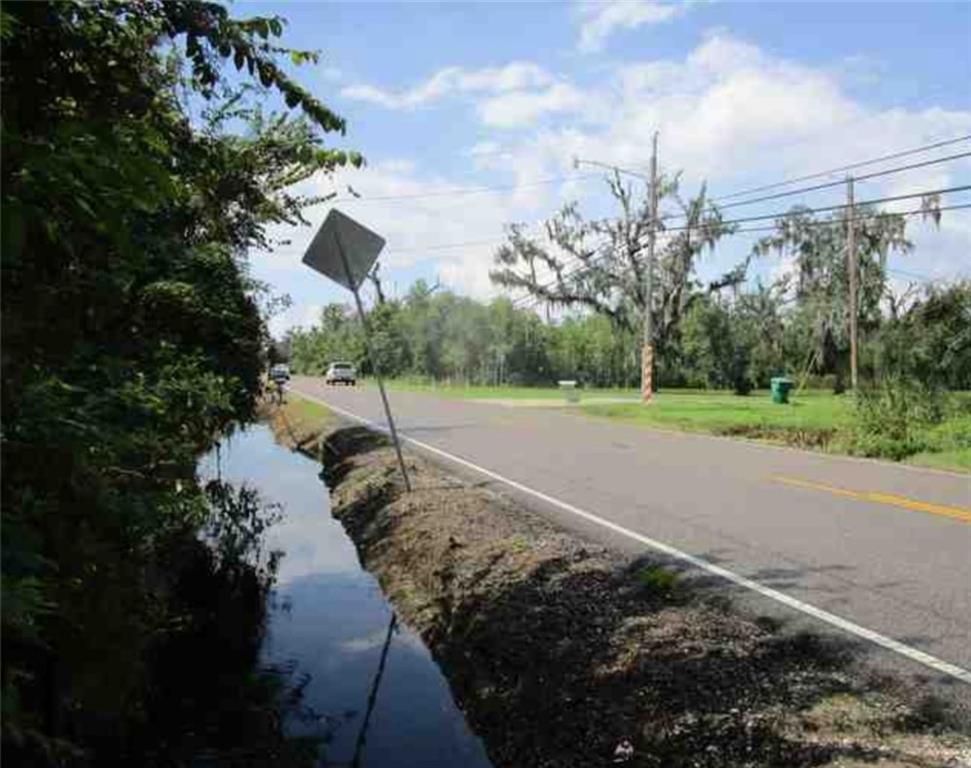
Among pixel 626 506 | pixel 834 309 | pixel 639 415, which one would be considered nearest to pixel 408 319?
pixel 834 309

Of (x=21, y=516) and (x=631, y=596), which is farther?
(x=631, y=596)

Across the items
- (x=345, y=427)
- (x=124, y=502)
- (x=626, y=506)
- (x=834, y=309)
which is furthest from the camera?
(x=834, y=309)

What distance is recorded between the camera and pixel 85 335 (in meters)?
5.38

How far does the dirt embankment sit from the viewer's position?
190 inches

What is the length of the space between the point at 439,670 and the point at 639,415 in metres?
24.8

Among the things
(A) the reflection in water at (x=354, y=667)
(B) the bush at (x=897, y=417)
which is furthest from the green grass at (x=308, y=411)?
(A) the reflection in water at (x=354, y=667)

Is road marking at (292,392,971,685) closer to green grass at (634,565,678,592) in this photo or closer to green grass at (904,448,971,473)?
green grass at (634,565,678,592)

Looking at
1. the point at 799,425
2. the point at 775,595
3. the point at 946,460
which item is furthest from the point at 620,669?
the point at 799,425

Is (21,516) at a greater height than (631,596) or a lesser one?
greater

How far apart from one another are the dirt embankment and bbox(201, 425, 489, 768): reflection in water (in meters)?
0.17

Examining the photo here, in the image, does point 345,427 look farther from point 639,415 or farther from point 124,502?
point 124,502

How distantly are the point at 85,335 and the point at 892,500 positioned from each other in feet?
33.4

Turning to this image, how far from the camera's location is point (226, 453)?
24359 millimetres

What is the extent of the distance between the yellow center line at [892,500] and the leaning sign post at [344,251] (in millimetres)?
5616
